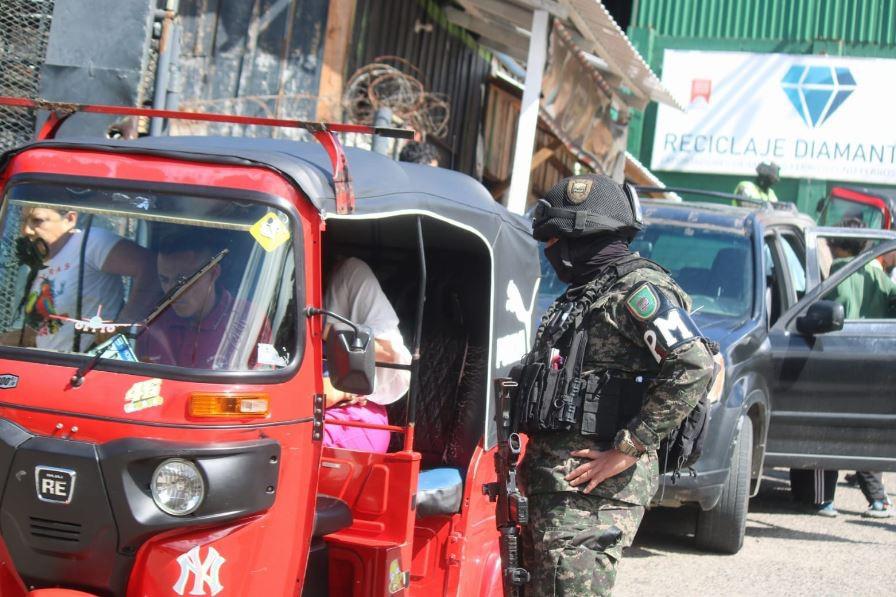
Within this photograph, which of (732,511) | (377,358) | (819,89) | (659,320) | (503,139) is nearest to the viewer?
(659,320)

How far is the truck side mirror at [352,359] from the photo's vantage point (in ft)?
11.8

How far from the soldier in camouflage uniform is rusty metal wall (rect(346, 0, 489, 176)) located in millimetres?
6928

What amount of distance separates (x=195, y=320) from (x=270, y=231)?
375mm

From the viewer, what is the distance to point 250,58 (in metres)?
9.64

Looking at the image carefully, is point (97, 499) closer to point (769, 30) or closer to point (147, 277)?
point (147, 277)

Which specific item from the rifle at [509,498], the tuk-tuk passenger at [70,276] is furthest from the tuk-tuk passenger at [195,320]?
the rifle at [509,498]

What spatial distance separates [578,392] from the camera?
3.68m

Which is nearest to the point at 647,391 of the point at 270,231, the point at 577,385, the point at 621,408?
the point at 621,408

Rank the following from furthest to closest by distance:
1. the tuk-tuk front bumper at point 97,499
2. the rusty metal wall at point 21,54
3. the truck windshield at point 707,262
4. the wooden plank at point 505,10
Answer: the wooden plank at point 505,10
the rusty metal wall at point 21,54
the truck windshield at point 707,262
the tuk-tuk front bumper at point 97,499

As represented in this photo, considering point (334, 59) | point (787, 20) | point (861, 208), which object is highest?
point (787, 20)

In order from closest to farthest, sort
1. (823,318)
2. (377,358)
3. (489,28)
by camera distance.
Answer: (377,358)
(823,318)
(489,28)

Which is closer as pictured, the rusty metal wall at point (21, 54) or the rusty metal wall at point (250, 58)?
the rusty metal wall at point (21, 54)

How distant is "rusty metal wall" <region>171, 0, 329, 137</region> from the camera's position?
31.0 ft

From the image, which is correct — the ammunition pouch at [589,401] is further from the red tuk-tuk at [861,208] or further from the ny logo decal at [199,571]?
the red tuk-tuk at [861,208]
